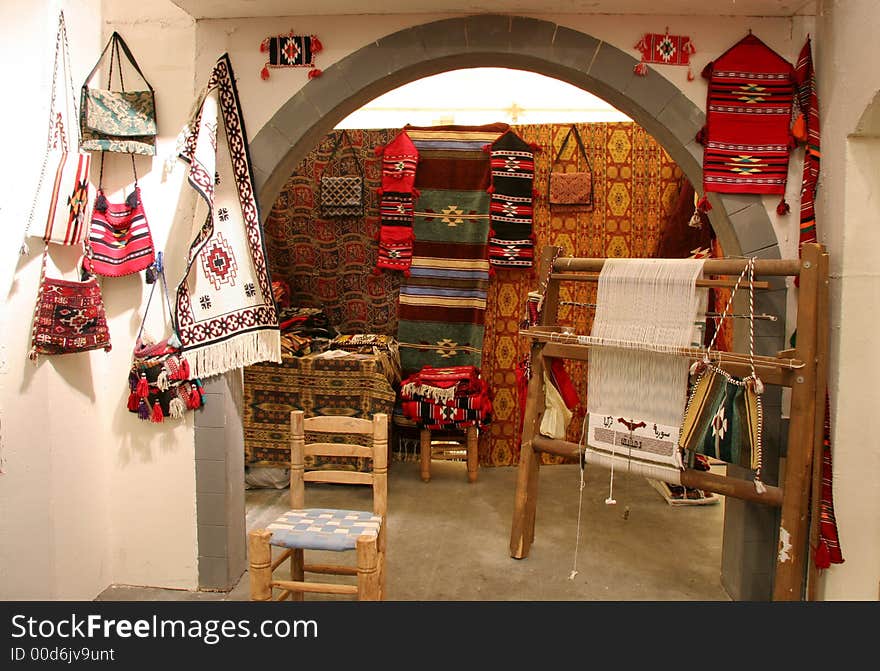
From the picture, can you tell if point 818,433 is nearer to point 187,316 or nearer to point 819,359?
point 819,359

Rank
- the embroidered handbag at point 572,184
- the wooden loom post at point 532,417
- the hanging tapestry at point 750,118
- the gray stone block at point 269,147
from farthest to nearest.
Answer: the embroidered handbag at point 572,184 < the wooden loom post at point 532,417 < the gray stone block at point 269,147 < the hanging tapestry at point 750,118

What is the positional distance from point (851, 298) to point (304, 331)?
340 centimetres

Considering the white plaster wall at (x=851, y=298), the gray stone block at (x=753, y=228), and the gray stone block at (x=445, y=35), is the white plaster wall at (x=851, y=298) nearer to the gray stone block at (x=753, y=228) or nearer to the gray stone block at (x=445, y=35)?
the gray stone block at (x=753, y=228)

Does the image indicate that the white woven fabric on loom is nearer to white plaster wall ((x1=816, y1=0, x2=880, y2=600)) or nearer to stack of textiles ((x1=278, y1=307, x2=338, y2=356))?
white plaster wall ((x1=816, y1=0, x2=880, y2=600))

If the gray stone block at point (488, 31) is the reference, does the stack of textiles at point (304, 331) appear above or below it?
below

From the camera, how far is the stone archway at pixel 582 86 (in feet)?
9.79

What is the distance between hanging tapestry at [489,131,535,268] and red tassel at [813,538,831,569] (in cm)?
277

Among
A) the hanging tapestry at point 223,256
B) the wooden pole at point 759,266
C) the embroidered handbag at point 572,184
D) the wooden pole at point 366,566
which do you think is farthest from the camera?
the embroidered handbag at point 572,184

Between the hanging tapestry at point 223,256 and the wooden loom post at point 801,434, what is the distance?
237cm

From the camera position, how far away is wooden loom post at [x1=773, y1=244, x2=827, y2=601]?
256cm

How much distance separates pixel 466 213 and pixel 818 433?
9.56ft

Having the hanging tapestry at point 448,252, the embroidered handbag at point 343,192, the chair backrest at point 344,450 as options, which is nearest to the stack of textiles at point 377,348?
the hanging tapestry at point 448,252

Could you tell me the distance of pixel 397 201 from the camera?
4914 millimetres

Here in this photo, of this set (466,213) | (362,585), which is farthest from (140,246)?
(466,213)
